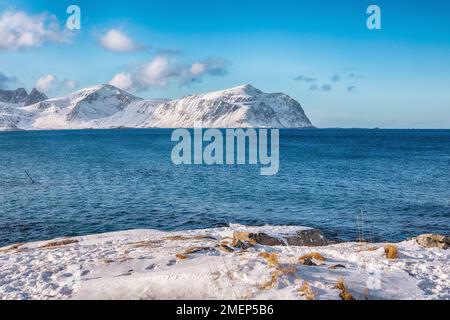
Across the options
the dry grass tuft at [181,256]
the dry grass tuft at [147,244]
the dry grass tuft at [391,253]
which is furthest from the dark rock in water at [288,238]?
the dry grass tuft at [391,253]

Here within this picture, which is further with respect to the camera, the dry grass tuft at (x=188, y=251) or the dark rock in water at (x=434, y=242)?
the dark rock in water at (x=434, y=242)

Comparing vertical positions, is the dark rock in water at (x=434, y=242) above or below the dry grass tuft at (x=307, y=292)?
below

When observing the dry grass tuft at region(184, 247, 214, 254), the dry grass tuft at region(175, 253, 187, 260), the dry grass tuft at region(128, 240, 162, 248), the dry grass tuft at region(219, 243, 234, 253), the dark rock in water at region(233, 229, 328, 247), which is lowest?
the dark rock in water at region(233, 229, 328, 247)

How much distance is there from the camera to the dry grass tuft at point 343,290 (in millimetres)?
11125

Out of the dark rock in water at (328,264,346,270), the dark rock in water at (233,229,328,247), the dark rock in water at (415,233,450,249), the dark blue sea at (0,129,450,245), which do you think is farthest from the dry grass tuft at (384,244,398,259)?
the dark blue sea at (0,129,450,245)

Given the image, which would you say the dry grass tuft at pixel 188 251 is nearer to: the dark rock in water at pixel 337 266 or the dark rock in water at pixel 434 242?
the dark rock in water at pixel 337 266

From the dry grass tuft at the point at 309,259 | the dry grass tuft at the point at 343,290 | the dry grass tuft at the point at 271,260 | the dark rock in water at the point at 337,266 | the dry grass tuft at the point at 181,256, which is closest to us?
the dry grass tuft at the point at 343,290

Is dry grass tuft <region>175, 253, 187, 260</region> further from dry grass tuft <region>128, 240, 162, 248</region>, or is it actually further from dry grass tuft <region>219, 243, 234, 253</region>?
dry grass tuft <region>128, 240, 162, 248</region>

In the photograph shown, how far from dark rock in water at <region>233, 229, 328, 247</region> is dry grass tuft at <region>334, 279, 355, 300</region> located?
29.7ft

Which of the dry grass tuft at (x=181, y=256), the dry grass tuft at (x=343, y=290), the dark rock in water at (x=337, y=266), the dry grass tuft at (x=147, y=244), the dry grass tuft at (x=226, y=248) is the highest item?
the dry grass tuft at (x=343, y=290)

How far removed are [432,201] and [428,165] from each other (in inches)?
1848

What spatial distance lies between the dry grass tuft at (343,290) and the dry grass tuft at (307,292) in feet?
2.78

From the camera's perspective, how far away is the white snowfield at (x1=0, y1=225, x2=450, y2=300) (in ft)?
39.1

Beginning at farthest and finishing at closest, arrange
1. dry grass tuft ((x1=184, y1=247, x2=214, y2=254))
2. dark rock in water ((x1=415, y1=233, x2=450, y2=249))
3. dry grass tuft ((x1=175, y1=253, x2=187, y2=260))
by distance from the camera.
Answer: dark rock in water ((x1=415, y1=233, x2=450, y2=249)) < dry grass tuft ((x1=184, y1=247, x2=214, y2=254)) < dry grass tuft ((x1=175, y1=253, x2=187, y2=260))
